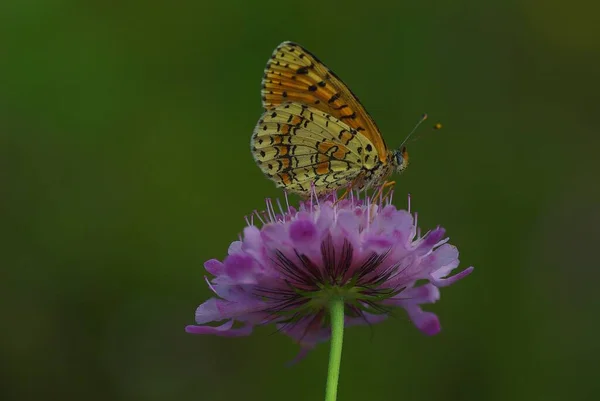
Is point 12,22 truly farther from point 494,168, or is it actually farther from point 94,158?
point 494,168

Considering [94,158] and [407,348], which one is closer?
[407,348]

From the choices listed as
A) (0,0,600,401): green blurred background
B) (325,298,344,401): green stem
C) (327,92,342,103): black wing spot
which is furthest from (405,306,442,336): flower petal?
(0,0,600,401): green blurred background

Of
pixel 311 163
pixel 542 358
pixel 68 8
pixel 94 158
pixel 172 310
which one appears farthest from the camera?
pixel 68 8

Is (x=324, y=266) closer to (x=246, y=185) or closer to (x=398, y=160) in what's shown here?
(x=398, y=160)

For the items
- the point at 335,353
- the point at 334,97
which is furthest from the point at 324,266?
the point at 334,97

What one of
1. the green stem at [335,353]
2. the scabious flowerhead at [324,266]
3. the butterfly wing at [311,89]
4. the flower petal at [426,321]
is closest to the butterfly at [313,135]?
the butterfly wing at [311,89]

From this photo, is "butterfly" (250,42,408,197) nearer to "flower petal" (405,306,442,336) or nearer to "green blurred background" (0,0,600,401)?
"flower petal" (405,306,442,336)

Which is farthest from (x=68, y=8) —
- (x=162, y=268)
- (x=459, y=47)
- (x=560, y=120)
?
(x=560, y=120)
